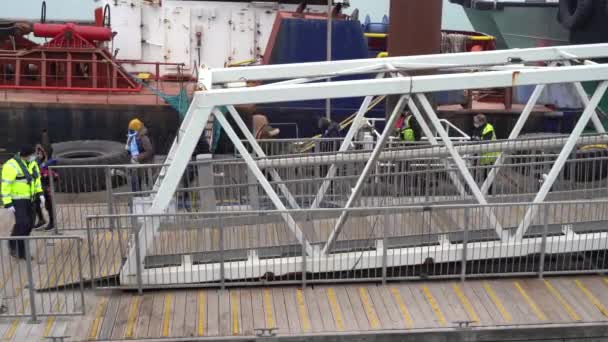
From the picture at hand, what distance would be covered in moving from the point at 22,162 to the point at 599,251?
7167 millimetres

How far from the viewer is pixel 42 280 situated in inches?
290

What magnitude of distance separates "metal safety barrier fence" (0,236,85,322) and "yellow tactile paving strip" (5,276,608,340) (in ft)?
0.67

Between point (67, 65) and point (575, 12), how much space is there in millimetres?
15386

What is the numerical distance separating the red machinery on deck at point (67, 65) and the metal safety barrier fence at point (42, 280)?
902 centimetres

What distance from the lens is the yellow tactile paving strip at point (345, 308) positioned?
21.1ft

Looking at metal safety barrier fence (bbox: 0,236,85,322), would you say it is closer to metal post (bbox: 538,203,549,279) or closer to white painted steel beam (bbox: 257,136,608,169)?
white painted steel beam (bbox: 257,136,608,169)

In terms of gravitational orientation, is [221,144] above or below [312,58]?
below

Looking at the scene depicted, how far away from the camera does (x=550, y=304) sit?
6848 mm

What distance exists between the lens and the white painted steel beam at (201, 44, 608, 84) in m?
8.04

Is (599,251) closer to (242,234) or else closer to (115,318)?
(242,234)

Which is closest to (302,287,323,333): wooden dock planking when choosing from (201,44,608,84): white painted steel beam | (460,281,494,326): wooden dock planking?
(460,281,494,326): wooden dock planking

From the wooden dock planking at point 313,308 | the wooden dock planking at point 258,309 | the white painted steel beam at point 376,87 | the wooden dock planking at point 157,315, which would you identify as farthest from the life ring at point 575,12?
the wooden dock planking at point 157,315

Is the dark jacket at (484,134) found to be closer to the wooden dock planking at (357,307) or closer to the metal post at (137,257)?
the wooden dock planking at (357,307)

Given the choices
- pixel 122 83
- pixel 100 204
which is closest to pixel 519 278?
pixel 100 204
